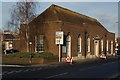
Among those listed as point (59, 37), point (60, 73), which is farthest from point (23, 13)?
point (60, 73)

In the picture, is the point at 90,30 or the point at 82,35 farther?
the point at 90,30

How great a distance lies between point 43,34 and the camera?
65438mm

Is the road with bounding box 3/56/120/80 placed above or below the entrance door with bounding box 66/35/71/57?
below

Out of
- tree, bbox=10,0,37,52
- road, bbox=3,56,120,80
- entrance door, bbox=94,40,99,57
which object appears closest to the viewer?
road, bbox=3,56,120,80

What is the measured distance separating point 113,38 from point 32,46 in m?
45.8

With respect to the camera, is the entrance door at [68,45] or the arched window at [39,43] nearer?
the arched window at [39,43]

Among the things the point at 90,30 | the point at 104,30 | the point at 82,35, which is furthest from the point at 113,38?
the point at 82,35

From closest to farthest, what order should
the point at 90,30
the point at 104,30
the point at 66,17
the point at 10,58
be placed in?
the point at 10,58 < the point at 66,17 < the point at 90,30 < the point at 104,30

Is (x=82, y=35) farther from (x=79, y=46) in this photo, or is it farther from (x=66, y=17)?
(x=66, y=17)

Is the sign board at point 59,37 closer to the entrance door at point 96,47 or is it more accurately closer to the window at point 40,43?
the window at point 40,43

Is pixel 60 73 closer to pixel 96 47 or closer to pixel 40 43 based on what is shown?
pixel 40 43

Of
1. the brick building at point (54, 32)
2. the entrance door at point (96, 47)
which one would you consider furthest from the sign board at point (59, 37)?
the entrance door at point (96, 47)

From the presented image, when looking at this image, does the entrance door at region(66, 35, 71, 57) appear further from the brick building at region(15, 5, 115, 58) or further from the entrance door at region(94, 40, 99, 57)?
the entrance door at region(94, 40, 99, 57)

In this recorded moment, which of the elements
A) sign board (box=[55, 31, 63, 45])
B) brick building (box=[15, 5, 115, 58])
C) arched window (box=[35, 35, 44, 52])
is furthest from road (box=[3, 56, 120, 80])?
arched window (box=[35, 35, 44, 52])
